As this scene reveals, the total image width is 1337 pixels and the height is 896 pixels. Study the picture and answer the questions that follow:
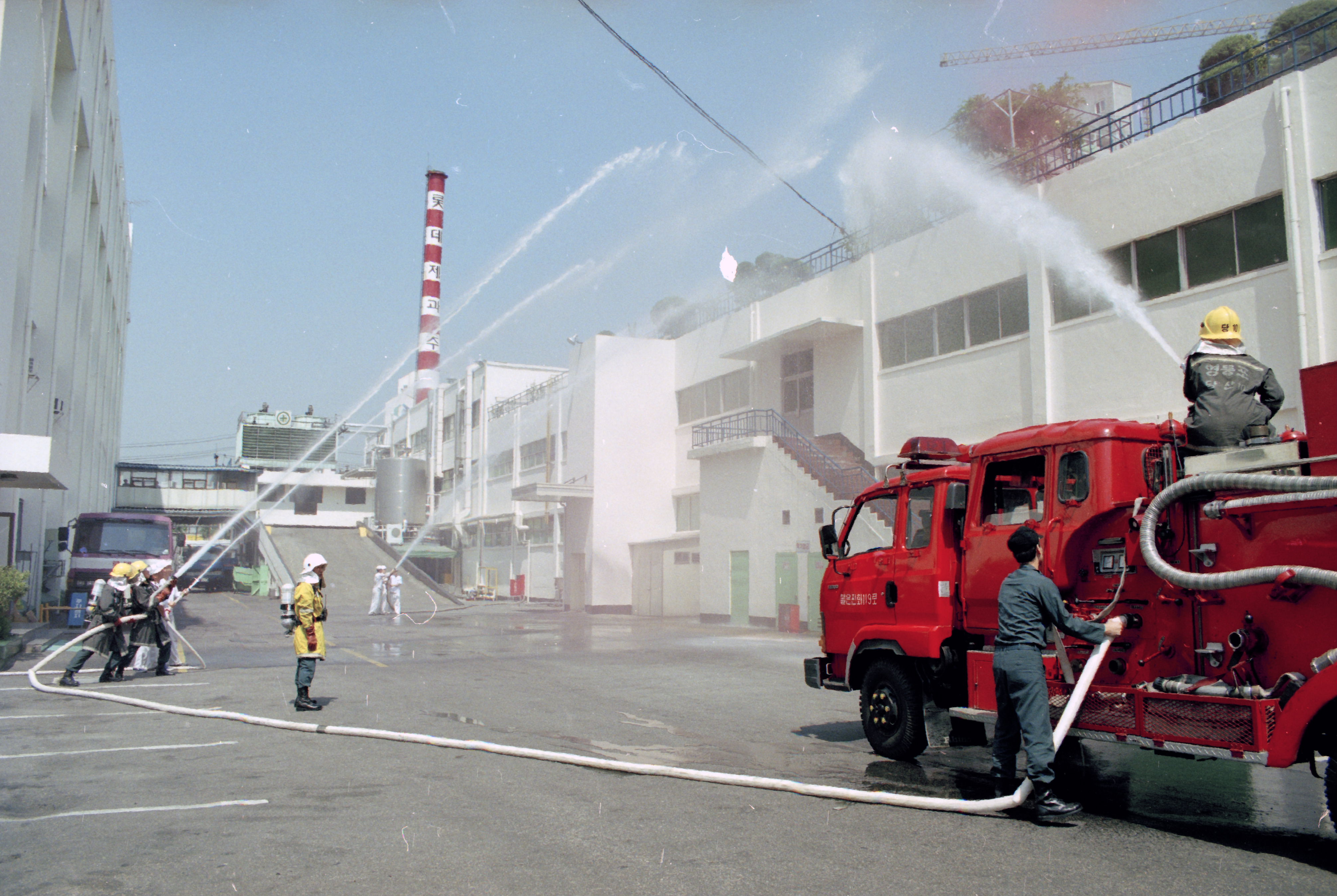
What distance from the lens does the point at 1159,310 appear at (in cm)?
1780

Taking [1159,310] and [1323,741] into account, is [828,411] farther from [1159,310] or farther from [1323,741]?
[1323,741]

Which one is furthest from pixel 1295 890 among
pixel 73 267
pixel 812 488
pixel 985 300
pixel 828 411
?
pixel 73 267

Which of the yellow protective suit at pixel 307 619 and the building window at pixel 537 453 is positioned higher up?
the building window at pixel 537 453

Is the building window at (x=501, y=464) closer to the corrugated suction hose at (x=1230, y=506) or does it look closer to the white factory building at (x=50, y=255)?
the white factory building at (x=50, y=255)

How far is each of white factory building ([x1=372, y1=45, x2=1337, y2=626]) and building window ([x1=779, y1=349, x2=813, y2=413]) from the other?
0.26 ft

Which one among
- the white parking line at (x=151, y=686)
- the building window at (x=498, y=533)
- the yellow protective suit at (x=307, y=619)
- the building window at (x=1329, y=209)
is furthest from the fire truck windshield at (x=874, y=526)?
the building window at (x=498, y=533)

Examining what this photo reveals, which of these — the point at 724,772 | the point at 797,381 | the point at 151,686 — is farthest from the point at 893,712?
the point at 797,381

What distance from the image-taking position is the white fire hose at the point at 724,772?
19.8ft

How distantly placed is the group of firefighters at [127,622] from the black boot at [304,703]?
4232 mm

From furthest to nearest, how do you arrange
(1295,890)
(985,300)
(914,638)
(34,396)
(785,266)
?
(785,266) < (34,396) < (985,300) < (914,638) < (1295,890)

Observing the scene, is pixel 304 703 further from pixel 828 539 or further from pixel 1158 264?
pixel 1158 264

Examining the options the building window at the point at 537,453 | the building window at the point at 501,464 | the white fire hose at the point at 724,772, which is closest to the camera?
the white fire hose at the point at 724,772

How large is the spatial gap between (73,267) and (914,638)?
90.2 ft

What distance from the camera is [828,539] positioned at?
29.5 ft
